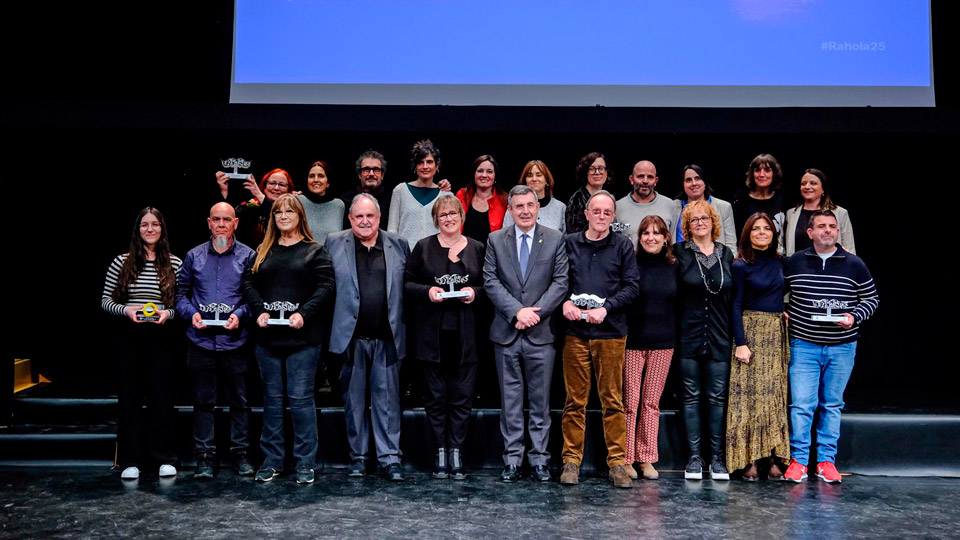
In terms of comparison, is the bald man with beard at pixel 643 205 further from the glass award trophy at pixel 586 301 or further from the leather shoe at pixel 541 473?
the leather shoe at pixel 541 473

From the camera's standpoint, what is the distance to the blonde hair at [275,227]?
4.29m

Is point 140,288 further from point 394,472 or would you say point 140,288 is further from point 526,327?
point 526,327

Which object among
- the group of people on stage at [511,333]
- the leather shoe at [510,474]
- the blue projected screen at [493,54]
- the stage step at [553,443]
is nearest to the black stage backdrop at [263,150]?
the blue projected screen at [493,54]

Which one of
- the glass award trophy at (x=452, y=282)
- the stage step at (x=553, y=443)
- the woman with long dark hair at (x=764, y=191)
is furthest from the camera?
the woman with long dark hair at (x=764, y=191)

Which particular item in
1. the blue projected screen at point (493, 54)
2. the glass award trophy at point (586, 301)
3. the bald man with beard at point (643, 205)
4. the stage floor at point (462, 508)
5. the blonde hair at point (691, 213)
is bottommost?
the stage floor at point (462, 508)

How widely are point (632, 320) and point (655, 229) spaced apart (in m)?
0.51

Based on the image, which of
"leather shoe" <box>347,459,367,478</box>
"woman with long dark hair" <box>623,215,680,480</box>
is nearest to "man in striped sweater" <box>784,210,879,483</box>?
"woman with long dark hair" <box>623,215,680,480</box>

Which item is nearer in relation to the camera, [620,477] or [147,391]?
[620,477]

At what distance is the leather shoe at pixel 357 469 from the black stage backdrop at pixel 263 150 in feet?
6.86

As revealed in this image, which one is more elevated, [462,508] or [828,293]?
[828,293]

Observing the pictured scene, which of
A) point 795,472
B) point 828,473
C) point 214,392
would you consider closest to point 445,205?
point 214,392

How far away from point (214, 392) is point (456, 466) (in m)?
1.39

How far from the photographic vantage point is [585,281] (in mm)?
4246

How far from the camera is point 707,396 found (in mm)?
4371
